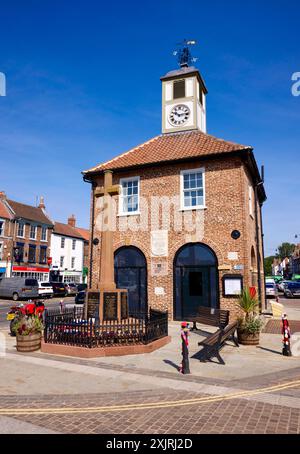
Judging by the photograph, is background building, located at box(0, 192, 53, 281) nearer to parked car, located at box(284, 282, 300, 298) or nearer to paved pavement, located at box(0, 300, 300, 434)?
parked car, located at box(284, 282, 300, 298)

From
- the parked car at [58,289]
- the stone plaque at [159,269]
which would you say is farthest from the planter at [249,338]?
the parked car at [58,289]

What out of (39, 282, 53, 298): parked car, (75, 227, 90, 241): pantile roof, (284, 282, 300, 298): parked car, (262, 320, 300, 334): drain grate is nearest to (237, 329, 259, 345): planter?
(262, 320, 300, 334): drain grate

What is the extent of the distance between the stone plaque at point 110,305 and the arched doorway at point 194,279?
5338 millimetres

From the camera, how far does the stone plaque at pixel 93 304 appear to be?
1082 cm

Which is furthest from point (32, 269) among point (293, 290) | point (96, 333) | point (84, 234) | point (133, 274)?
point (96, 333)

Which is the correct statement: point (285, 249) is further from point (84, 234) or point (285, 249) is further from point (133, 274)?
point (133, 274)

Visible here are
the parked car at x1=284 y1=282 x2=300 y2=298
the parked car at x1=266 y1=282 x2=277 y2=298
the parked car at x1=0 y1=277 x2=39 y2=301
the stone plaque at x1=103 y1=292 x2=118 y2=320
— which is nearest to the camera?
Answer: the stone plaque at x1=103 y1=292 x2=118 y2=320

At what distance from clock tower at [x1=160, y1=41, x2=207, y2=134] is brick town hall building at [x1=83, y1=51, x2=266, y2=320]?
1077 mm

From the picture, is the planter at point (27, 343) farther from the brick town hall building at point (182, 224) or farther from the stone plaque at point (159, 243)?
the stone plaque at point (159, 243)

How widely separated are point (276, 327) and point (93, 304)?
798 cm

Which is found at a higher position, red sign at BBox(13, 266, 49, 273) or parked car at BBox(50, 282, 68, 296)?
red sign at BBox(13, 266, 49, 273)

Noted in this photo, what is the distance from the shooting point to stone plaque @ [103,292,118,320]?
10750 millimetres

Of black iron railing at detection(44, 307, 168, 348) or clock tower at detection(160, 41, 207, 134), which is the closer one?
black iron railing at detection(44, 307, 168, 348)

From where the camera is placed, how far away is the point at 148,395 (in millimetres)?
5996
